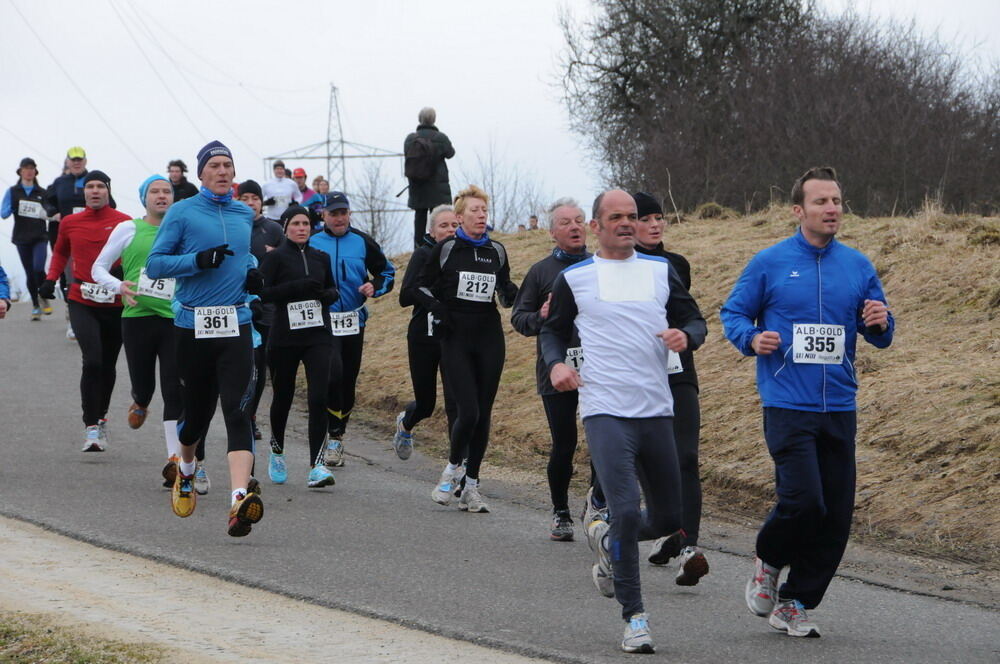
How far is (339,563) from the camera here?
805 cm

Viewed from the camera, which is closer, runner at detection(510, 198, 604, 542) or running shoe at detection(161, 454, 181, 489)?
runner at detection(510, 198, 604, 542)

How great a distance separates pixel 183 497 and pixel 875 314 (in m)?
4.33

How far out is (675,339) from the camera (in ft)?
21.3

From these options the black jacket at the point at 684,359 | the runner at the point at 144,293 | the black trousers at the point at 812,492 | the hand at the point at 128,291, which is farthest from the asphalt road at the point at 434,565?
the hand at the point at 128,291

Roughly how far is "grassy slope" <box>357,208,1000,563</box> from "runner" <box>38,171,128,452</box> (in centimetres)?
318

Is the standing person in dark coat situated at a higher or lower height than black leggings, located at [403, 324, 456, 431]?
higher

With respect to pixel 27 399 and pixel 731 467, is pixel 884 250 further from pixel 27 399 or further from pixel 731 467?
pixel 27 399

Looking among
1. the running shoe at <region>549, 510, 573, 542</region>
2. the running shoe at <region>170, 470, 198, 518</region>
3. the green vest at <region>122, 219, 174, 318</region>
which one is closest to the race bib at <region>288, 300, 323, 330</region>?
the green vest at <region>122, 219, 174, 318</region>

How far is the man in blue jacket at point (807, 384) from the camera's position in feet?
21.7

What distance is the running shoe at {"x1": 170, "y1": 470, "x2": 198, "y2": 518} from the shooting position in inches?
347

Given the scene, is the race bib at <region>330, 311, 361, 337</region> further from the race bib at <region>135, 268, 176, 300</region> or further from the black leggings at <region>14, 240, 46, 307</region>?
the black leggings at <region>14, 240, 46, 307</region>

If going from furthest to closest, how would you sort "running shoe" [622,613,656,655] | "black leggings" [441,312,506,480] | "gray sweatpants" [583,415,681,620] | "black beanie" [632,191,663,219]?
"black leggings" [441,312,506,480] < "black beanie" [632,191,663,219] < "gray sweatpants" [583,415,681,620] < "running shoe" [622,613,656,655]

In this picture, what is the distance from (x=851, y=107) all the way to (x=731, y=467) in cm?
1674

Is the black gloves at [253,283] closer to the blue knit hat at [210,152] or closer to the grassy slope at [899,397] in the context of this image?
the blue knit hat at [210,152]
